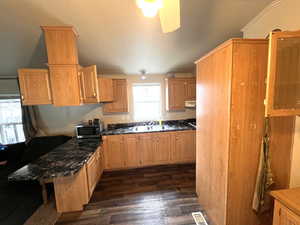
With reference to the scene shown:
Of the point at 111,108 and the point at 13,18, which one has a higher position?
the point at 13,18

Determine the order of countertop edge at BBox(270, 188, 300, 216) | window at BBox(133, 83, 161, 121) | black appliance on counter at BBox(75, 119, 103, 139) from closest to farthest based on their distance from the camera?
1. countertop edge at BBox(270, 188, 300, 216)
2. black appliance on counter at BBox(75, 119, 103, 139)
3. window at BBox(133, 83, 161, 121)

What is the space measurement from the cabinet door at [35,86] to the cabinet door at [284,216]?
323 cm

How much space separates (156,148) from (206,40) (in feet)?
8.44

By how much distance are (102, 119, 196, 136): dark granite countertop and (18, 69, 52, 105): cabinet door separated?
1.41 m

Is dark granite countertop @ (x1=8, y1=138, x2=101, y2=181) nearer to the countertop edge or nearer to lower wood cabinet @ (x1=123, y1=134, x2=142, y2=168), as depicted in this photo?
lower wood cabinet @ (x1=123, y1=134, x2=142, y2=168)

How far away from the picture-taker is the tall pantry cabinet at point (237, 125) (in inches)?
53.2

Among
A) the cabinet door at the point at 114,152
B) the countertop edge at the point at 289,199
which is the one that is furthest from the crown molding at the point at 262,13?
the cabinet door at the point at 114,152

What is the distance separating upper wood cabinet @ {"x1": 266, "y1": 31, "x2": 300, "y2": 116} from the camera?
3.66ft

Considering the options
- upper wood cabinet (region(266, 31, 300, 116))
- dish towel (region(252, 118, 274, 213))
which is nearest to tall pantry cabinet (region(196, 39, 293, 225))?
dish towel (region(252, 118, 274, 213))

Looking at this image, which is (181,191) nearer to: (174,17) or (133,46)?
(174,17)

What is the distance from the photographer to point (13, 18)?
211 centimetres

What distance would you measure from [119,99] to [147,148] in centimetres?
147

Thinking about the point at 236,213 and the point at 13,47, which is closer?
the point at 236,213

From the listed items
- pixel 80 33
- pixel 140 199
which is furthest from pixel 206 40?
pixel 140 199
